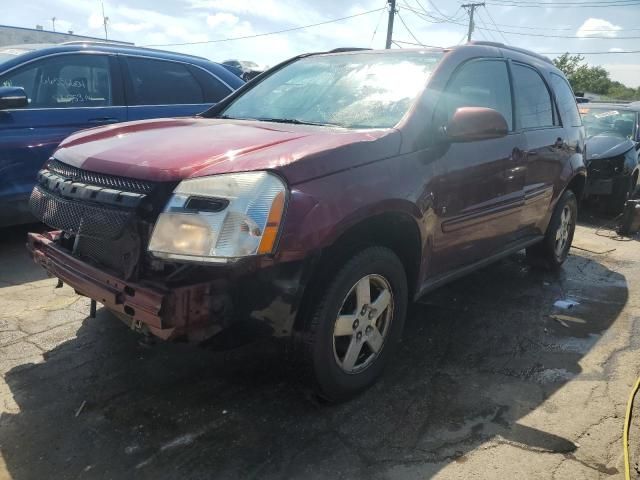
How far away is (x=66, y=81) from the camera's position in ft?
16.4

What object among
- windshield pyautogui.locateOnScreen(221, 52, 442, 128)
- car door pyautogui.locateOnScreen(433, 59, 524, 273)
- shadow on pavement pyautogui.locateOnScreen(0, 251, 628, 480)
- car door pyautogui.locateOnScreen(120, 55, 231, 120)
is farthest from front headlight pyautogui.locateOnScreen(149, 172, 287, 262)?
car door pyautogui.locateOnScreen(120, 55, 231, 120)

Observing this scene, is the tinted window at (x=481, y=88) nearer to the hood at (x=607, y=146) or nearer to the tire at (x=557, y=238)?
the tire at (x=557, y=238)

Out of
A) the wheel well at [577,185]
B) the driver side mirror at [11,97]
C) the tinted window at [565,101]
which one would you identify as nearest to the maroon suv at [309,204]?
the tinted window at [565,101]

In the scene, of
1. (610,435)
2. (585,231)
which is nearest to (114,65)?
(610,435)

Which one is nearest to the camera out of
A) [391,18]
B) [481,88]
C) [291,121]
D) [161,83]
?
[291,121]

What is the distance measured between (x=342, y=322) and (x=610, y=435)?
1.45 metres

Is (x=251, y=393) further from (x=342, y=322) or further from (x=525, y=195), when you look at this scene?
(x=525, y=195)

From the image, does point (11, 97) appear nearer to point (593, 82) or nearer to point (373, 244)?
point (373, 244)

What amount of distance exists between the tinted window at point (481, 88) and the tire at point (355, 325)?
1012mm

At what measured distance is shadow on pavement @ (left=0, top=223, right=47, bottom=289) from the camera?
4241 millimetres

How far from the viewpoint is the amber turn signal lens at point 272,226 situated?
83.3 inches

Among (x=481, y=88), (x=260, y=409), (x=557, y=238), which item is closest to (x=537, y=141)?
(x=481, y=88)

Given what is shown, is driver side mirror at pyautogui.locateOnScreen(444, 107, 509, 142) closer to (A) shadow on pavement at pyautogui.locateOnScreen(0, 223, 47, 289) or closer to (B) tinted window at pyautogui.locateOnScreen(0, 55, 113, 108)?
(A) shadow on pavement at pyautogui.locateOnScreen(0, 223, 47, 289)

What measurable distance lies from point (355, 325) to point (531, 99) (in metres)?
2.70
